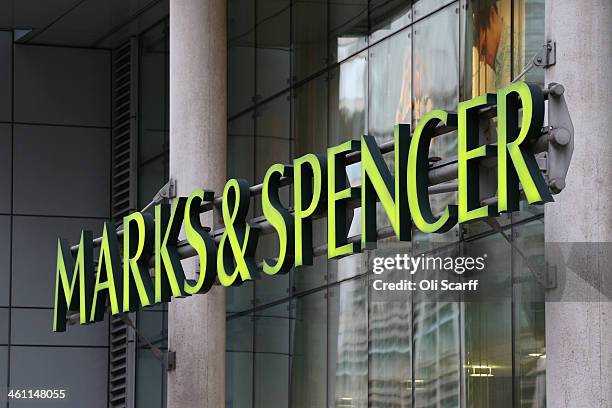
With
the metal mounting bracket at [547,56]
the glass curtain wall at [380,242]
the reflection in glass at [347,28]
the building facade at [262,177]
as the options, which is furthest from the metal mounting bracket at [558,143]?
the reflection in glass at [347,28]

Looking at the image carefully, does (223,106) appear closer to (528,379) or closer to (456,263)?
(456,263)

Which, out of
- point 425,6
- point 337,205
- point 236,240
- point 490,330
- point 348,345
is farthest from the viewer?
point 348,345

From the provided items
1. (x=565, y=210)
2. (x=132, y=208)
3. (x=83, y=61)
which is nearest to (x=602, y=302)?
(x=565, y=210)

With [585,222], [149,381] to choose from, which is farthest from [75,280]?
[149,381]

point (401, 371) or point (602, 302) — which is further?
point (401, 371)

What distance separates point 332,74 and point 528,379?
24.5 feet

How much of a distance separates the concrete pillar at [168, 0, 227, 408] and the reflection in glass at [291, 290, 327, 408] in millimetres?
3351

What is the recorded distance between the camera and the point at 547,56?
49.8ft

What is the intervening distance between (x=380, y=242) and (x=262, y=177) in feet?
16.5

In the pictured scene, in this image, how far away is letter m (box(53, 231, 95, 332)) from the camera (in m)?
21.2

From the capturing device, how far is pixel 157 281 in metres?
19.4

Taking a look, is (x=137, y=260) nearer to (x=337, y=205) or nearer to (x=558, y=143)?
(x=337, y=205)

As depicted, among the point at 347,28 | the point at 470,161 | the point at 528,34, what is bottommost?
the point at 470,161

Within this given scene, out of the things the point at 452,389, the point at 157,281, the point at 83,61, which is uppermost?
the point at 83,61
